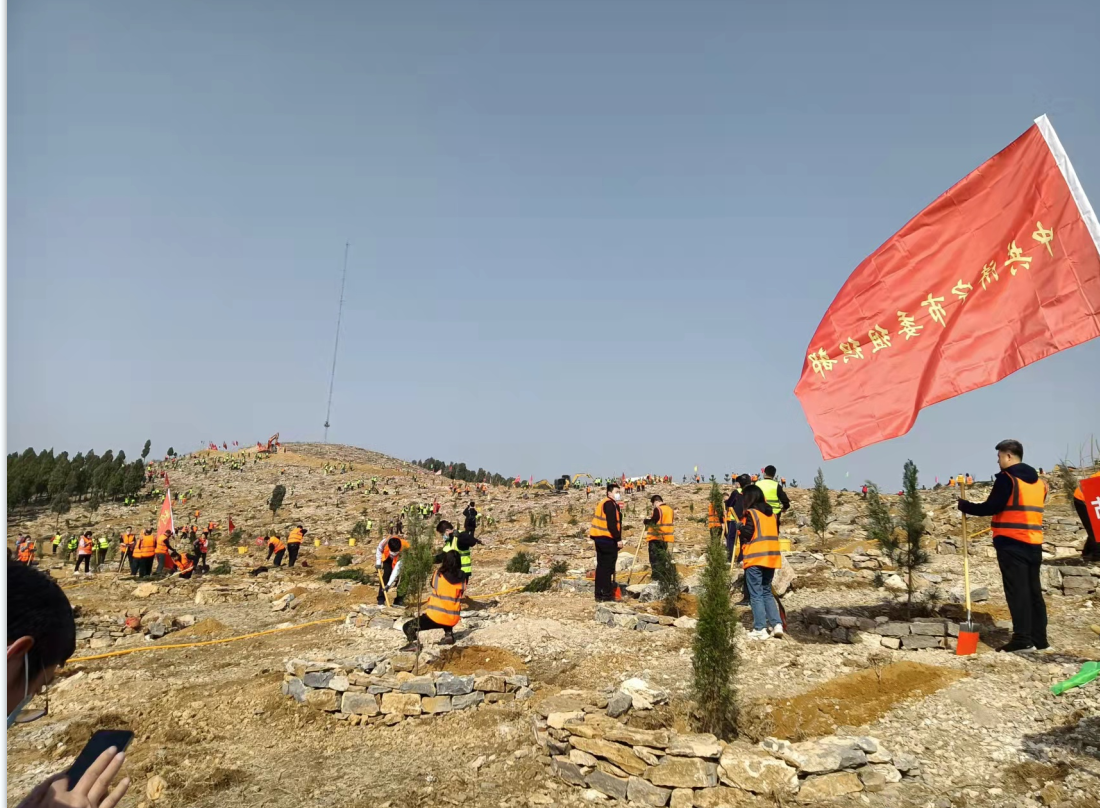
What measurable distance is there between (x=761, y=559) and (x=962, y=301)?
13.7ft

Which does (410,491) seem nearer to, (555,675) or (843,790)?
(555,675)

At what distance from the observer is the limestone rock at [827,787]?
498 cm

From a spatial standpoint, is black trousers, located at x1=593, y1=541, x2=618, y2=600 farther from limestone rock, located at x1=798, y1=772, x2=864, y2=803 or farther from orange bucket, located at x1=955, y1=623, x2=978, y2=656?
limestone rock, located at x1=798, y1=772, x2=864, y2=803

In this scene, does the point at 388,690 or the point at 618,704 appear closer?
the point at 618,704

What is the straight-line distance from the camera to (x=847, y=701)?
657 centimetres

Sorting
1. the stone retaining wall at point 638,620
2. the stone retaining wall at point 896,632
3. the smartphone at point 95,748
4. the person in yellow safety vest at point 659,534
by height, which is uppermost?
the person in yellow safety vest at point 659,534

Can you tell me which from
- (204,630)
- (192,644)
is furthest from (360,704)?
(204,630)

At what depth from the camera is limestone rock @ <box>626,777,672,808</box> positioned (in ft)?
17.2

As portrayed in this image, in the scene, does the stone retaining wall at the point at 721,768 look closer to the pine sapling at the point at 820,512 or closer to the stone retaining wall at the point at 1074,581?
the stone retaining wall at the point at 1074,581

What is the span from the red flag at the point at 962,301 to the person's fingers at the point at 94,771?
5716 mm

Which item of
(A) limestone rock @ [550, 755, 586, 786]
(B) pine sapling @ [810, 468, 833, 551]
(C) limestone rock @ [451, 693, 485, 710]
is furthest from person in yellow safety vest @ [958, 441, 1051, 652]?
(B) pine sapling @ [810, 468, 833, 551]

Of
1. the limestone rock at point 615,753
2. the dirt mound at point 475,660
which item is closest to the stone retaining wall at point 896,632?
the dirt mound at point 475,660

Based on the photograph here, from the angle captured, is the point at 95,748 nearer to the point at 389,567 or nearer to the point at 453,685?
the point at 453,685

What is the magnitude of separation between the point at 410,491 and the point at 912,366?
145 ft
